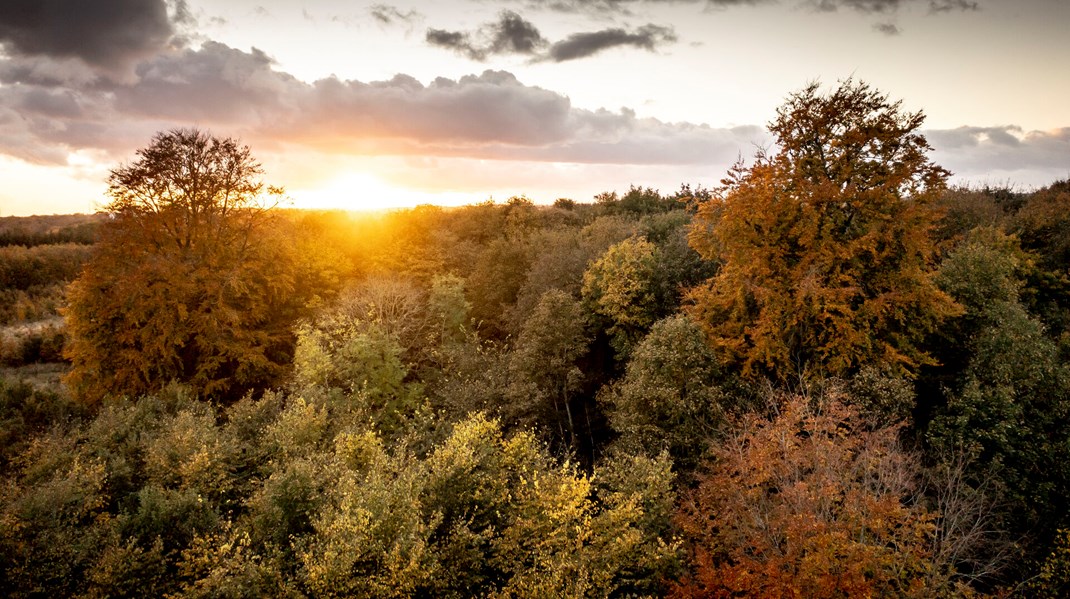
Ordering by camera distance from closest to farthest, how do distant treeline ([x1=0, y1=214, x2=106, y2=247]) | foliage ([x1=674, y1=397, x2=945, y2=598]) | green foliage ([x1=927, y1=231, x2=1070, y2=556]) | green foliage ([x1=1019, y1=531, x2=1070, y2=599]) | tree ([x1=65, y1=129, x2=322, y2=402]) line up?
foliage ([x1=674, y1=397, x2=945, y2=598])
green foliage ([x1=1019, y1=531, x2=1070, y2=599])
green foliage ([x1=927, y1=231, x2=1070, y2=556])
tree ([x1=65, y1=129, x2=322, y2=402])
distant treeline ([x1=0, y1=214, x2=106, y2=247])

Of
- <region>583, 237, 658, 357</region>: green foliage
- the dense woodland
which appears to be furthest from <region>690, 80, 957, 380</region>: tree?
<region>583, 237, 658, 357</region>: green foliage

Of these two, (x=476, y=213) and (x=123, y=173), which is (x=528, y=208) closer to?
(x=476, y=213)

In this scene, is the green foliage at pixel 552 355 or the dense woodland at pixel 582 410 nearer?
the dense woodland at pixel 582 410

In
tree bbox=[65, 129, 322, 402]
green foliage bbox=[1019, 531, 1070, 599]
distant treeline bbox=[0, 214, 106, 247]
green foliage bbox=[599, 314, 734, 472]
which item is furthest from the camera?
distant treeline bbox=[0, 214, 106, 247]

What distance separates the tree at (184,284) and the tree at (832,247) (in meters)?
26.1

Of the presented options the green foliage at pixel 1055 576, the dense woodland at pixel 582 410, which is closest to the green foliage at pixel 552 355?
the dense woodland at pixel 582 410

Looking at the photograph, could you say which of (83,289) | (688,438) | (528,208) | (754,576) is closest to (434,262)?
(528,208)

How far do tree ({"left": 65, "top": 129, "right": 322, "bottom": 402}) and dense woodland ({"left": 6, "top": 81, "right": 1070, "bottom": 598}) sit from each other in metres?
0.18

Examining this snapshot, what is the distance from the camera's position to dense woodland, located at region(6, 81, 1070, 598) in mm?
13891

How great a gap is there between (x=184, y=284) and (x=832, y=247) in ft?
106

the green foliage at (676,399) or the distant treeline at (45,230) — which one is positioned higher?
the distant treeline at (45,230)

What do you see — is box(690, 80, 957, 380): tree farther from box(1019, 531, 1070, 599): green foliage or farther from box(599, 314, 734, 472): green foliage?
box(1019, 531, 1070, 599): green foliage

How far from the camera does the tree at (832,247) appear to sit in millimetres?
20984

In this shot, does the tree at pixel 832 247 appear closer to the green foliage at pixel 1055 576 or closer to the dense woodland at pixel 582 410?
the dense woodland at pixel 582 410
